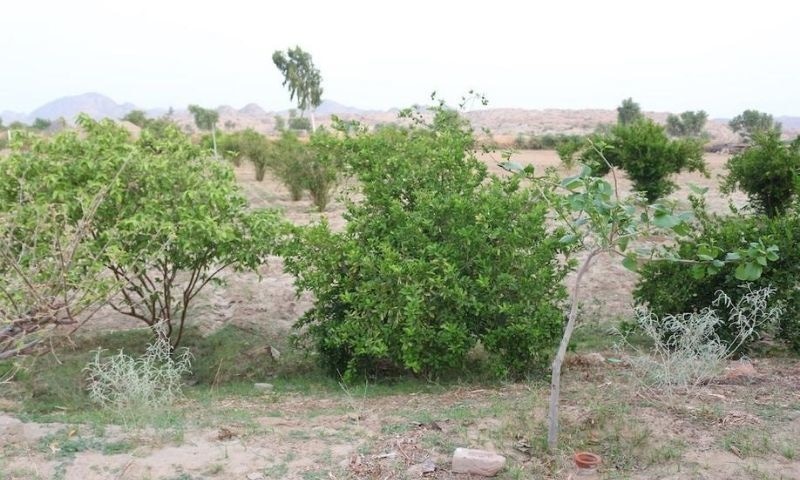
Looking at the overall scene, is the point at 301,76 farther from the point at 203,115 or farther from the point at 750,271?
the point at 750,271

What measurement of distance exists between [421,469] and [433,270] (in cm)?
191

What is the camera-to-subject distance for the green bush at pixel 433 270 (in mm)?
5156

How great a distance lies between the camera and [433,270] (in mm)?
5137

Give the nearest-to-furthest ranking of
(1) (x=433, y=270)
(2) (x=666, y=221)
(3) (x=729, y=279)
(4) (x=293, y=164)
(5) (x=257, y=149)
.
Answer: (2) (x=666, y=221) → (1) (x=433, y=270) → (3) (x=729, y=279) → (4) (x=293, y=164) → (5) (x=257, y=149)

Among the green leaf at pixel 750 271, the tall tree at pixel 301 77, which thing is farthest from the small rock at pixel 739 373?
the tall tree at pixel 301 77

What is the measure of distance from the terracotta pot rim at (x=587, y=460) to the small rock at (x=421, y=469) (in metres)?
0.69

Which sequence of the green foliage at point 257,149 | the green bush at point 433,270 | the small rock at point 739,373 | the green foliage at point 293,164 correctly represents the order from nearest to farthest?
the small rock at point 739,373, the green bush at point 433,270, the green foliage at point 293,164, the green foliage at point 257,149

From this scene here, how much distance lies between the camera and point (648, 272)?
6086 mm

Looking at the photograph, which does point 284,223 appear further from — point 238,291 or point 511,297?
point 238,291

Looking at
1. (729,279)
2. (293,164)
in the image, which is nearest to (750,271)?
(729,279)

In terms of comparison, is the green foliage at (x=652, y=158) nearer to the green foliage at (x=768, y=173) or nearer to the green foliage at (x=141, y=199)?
the green foliage at (x=768, y=173)

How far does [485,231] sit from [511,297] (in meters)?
0.54

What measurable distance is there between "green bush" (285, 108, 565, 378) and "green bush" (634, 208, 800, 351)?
1012mm

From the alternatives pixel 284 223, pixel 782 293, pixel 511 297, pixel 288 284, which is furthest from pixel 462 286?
pixel 288 284
